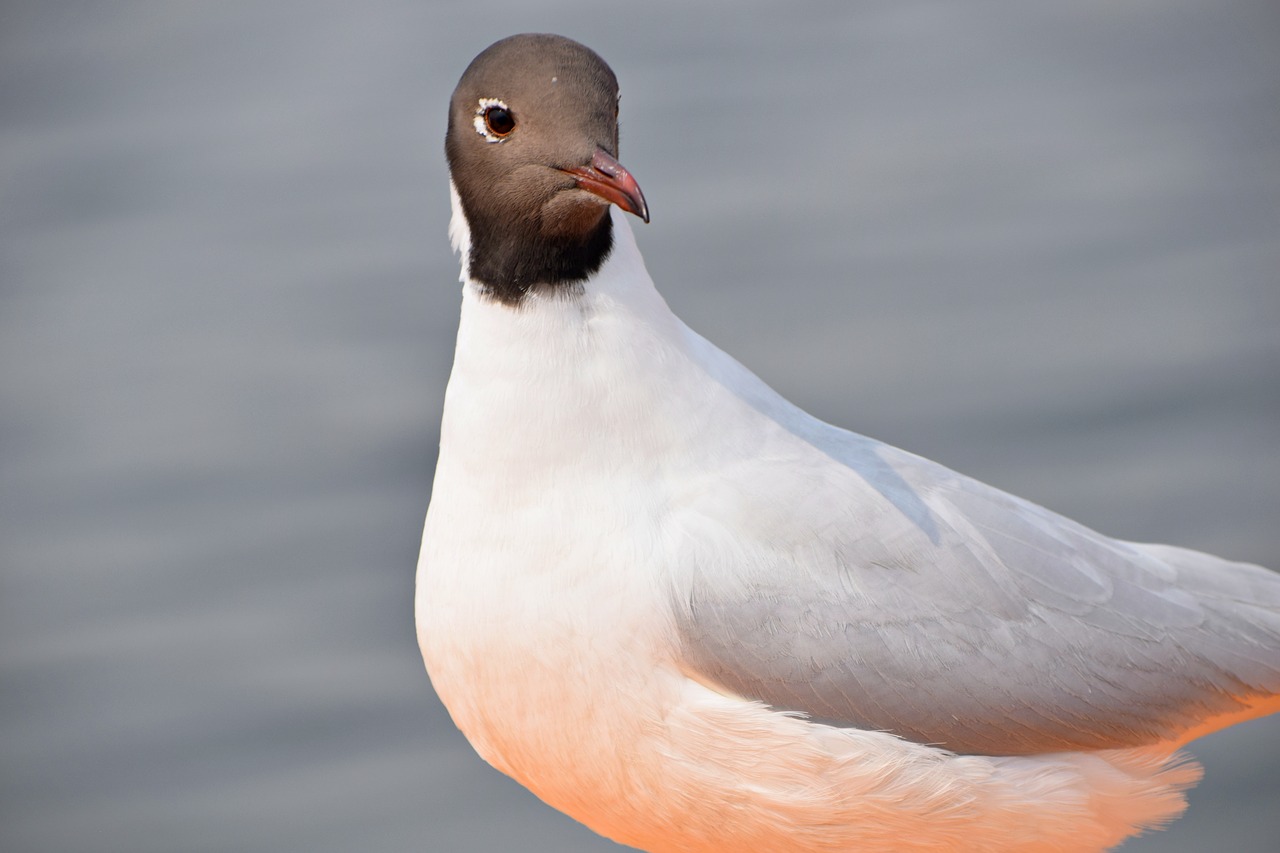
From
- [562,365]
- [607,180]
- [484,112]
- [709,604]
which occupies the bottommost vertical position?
[709,604]

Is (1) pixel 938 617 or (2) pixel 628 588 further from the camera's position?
(1) pixel 938 617

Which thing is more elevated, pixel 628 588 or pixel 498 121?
pixel 498 121

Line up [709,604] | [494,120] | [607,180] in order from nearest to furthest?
[607,180], [494,120], [709,604]

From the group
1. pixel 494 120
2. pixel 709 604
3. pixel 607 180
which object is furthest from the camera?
pixel 709 604

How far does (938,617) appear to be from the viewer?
306cm

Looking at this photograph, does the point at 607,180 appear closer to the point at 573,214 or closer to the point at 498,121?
the point at 573,214

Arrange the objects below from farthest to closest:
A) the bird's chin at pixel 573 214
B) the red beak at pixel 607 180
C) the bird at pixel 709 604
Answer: the bird at pixel 709 604, the bird's chin at pixel 573 214, the red beak at pixel 607 180

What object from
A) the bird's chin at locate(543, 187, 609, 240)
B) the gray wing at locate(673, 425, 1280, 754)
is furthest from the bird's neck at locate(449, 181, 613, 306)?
the gray wing at locate(673, 425, 1280, 754)

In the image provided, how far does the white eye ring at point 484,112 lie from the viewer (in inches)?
112

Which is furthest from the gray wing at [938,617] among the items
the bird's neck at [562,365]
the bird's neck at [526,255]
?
the bird's neck at [526,255]

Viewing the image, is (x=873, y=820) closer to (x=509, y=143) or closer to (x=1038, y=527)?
(x=1038, y=527)

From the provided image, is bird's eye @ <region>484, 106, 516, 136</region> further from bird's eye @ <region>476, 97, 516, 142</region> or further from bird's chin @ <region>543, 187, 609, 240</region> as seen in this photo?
bird's chin @ <region>543, 187, 609, 240</region>

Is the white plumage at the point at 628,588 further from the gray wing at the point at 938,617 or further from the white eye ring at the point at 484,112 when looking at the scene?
the white eye ring at the point at 484,112

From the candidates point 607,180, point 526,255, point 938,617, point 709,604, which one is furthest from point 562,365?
point 938,617
